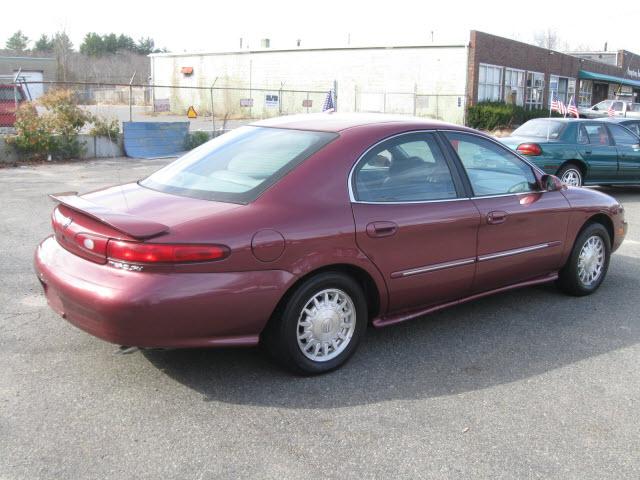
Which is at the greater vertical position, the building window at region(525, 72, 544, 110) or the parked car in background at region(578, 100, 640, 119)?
the building window at region(525, 72, 544, 110)

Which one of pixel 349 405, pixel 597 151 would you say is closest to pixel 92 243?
pixel 349 405

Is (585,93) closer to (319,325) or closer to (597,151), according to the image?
(597,151)

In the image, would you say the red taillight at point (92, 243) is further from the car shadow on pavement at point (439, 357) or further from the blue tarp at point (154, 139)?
the blue tarp at point (154, 139)

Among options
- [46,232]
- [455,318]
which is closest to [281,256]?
[455,318]

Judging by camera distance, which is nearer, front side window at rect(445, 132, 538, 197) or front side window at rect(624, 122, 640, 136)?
front side window at rect(445, 132, 538, 197)

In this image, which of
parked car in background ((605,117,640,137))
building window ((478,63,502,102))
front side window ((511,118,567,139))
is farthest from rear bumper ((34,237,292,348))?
building window ((478,63,502,102))

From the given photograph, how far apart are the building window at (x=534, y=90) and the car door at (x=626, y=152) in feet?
93.0

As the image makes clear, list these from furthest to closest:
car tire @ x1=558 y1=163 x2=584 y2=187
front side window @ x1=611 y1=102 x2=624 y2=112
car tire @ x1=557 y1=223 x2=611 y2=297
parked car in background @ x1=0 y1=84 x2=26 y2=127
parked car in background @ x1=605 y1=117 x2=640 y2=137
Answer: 1. front side window @ x1=611 y1=102 x2=624 y2=112
2. parked car in background @ x1=0 y1=84 x2=26 y2=127
3. parked car in background @ x1=605 y1=117 x2=640 y2=137
4. car tire @ x1=558 y1=163 x2=584 y2=187
5. car tire @ x1=557 y1=223 x2=611 y2=297

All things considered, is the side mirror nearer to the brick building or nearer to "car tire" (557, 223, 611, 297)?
"car tire" (557, 223, 611, 297)

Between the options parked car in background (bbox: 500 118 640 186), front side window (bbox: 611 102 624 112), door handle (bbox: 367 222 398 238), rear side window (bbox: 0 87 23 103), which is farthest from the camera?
front side window (bbox: 611 102 624 112)

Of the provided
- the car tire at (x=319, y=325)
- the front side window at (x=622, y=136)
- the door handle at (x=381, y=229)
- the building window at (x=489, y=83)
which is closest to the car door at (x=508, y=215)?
the door handle at (x=381, y=229)

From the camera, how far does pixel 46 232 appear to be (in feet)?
27.0

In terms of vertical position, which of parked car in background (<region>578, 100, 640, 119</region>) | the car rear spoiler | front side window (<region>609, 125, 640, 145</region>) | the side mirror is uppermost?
parked car in background (<region>578, 100, 640, 119</region>)

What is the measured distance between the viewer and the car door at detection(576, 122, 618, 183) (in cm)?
1190
